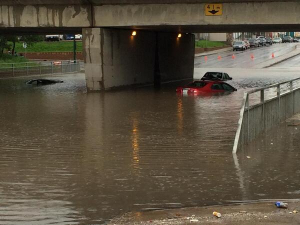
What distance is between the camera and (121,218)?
976cm

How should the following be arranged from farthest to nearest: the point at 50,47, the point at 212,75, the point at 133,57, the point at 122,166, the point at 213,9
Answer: the point at 50,47
the point at 212,75
the point at 133,57
the point at 213,9
the point at 122,166

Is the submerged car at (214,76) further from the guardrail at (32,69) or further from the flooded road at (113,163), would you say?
the guardrail at (32,69)

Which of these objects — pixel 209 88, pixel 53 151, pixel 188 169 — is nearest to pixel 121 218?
pixel 188 169

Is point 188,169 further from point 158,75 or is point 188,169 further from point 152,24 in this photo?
point 158,75

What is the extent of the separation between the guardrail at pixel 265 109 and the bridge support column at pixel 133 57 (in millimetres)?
14505

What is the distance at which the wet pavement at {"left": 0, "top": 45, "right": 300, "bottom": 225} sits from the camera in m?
11.1

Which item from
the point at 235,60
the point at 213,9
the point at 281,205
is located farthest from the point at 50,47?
the point at 281,205

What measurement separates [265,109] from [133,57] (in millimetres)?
23268

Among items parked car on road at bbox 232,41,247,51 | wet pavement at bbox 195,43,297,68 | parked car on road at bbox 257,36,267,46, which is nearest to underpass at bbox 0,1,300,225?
wet pavement at bbox 195,43,297,68

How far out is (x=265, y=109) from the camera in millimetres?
19188

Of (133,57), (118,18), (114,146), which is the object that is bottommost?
(114,146)

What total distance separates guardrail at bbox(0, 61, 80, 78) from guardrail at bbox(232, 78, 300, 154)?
118 ft

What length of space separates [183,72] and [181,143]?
117 feet

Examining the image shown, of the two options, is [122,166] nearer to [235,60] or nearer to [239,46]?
[235,60]
